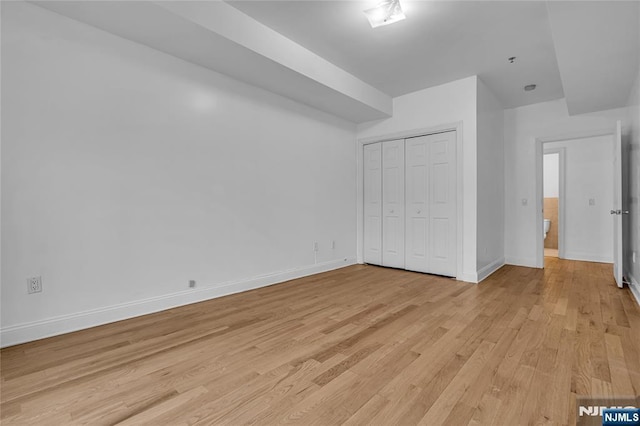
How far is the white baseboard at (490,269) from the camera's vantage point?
4.07m

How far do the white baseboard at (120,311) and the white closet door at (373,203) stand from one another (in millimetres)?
1730

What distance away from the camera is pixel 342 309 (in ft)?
9.59

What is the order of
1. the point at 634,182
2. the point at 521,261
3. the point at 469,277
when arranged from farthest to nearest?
the point at 521,261 < the point at 469,277 < the point at 634,182

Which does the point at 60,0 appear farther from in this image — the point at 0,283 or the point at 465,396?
the point at 465,396

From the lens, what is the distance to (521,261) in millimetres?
5047

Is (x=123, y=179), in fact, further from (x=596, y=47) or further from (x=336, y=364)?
(x=596, y=47)

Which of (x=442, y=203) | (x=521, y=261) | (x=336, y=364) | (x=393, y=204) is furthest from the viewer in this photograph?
(x=521, y=261)

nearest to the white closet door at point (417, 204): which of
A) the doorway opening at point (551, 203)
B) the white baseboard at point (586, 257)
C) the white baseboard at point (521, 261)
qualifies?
the white baseboard at point (521, 261)

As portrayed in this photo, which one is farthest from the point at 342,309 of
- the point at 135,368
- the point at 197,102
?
the point at 197,102

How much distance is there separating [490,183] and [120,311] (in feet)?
15.8

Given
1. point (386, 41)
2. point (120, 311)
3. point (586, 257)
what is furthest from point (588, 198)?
point (120, 311)

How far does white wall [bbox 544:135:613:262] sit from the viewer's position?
5141 millimetres

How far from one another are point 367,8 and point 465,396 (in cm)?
295

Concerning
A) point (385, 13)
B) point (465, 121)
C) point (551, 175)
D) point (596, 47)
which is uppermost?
point (385, 13)
